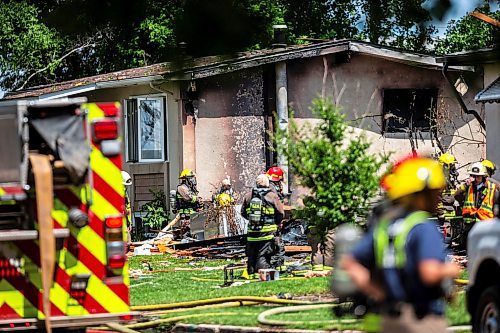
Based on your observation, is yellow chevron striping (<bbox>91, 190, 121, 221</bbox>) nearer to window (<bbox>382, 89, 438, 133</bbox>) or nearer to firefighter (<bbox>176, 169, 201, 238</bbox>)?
firefighter (<bbox>176, 169, 201, 238</bbox>)

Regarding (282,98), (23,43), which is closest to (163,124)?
(282,98)

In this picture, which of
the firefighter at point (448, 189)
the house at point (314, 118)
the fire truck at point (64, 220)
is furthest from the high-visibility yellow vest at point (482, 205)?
Answer: the fire truck at point (64, 220)

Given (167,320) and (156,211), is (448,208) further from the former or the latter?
(167,320)

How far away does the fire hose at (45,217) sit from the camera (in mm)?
8906

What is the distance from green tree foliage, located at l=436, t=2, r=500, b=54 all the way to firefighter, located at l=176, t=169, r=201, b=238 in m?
21.8

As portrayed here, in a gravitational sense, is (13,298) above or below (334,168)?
below

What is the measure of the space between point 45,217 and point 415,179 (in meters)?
4.35

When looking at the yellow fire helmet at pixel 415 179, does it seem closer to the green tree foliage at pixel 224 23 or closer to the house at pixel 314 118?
the green tree foliage at pixel 224 23

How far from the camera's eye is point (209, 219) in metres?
24.7

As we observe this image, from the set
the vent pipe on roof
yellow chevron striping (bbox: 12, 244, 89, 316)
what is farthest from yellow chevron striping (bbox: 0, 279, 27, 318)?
the vent pipe on roof

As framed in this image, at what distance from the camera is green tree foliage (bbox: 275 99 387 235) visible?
16.9 m

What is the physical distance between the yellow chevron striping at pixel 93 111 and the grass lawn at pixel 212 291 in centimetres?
335

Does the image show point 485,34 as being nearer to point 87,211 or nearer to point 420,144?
point 87,211

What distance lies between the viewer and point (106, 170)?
9562 millimetres
